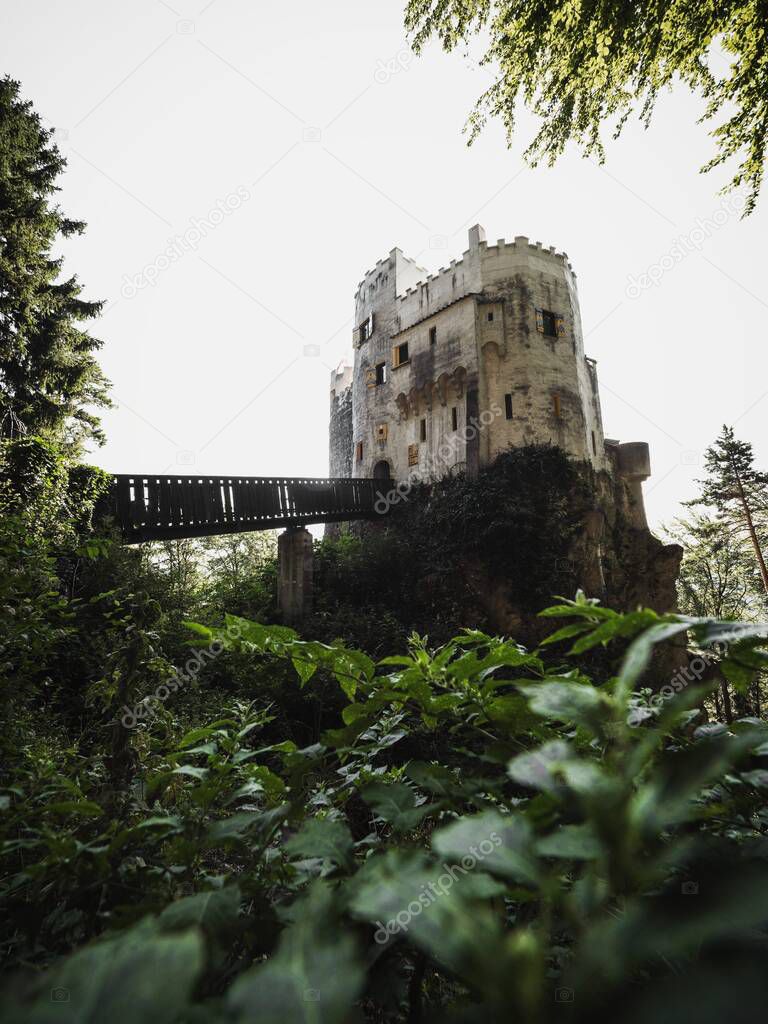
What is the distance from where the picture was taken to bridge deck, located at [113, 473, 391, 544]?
Answer: 10.2 m

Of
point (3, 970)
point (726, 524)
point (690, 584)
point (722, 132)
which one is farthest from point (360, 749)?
point (690, 584)

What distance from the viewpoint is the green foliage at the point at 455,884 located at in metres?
0.32

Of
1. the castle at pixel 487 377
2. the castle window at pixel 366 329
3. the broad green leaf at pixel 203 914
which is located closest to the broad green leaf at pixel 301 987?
the broad green leaf at pixel 203 914

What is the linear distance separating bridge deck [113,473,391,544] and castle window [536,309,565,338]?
9.56 metres

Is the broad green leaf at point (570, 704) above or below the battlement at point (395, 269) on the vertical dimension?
below

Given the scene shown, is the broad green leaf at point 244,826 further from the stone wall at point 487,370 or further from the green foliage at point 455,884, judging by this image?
the stone wall at point 487,370

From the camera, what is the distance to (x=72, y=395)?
46.0 feet

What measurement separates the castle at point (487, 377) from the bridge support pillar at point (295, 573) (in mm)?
6195

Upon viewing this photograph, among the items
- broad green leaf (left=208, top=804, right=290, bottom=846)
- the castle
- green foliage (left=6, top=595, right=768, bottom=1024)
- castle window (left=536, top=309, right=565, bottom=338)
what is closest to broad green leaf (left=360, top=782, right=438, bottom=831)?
green foliage (left=6, top=595, right=768, bottom=1024)

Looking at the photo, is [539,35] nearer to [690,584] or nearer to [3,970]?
[3,970]

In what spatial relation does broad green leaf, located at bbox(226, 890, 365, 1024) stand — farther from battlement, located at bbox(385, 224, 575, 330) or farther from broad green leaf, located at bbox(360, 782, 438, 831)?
battlement, located at bbox(385, 224, 575, 330)

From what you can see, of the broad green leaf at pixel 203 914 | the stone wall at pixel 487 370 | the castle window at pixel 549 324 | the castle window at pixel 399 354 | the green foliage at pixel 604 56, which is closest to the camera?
the broad green leaf at pixel 203 914

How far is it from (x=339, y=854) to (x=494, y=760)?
34 centimetres

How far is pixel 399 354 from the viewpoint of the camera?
21.0 meters
